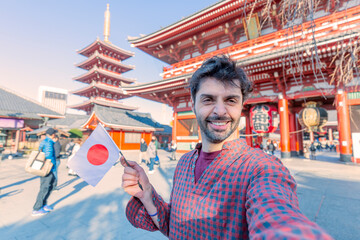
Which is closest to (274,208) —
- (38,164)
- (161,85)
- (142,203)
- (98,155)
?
(142,203)

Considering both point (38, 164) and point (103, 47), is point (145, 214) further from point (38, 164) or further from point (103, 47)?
point (103, 47)

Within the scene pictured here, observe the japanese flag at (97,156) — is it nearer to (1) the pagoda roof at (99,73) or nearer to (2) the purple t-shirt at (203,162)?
(2) the purple t-shirt at (203,162)

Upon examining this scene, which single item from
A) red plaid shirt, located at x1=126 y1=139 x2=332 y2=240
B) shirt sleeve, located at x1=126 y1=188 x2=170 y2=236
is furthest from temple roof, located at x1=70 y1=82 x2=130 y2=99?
red plaid shirt, located at x1=126 y1=139 x2=332 y2=240

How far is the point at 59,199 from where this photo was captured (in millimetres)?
3459

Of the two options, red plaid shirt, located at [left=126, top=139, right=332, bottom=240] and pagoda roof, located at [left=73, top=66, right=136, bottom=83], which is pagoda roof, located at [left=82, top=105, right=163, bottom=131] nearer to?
pagoda roof, located at [left=73, top=66, right=136, bottom=83]

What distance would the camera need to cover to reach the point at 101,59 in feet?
61.5

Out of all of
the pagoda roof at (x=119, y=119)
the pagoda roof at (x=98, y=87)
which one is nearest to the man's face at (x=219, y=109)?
the pagoda roof at (x=119, y=119)

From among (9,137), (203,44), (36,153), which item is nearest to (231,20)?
(203,44)

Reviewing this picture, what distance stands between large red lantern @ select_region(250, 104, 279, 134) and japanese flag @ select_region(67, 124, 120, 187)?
6.88 meters

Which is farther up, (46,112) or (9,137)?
(46,112)

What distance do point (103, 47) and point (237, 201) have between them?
21784mm

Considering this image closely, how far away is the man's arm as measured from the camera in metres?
0.90

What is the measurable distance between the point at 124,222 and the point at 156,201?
6.47 ft

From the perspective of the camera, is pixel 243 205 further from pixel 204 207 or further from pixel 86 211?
pixel 86 211
